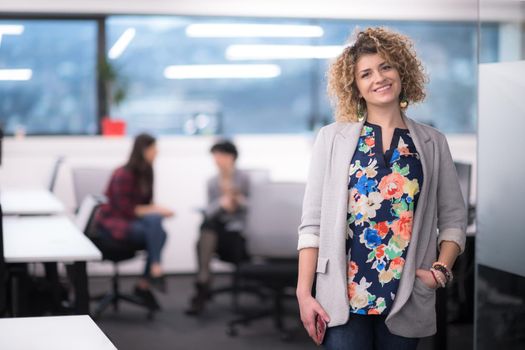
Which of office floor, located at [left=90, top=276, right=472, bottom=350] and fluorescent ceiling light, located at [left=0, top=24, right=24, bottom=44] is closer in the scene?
office floor, located at [left=90, top=276, right=472, bottom=350]

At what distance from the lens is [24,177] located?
23.2 feet

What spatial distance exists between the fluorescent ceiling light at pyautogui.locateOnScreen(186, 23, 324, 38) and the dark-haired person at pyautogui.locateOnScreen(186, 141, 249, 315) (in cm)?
173

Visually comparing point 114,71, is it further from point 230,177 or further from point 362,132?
point 362,132

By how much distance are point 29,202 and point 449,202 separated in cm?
382

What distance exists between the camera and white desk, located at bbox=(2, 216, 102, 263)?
139 inches

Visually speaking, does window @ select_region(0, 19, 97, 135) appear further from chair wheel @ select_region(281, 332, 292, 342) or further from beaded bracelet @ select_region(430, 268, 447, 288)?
beaded bracelet @ select_region(430, 268, 447, 288)

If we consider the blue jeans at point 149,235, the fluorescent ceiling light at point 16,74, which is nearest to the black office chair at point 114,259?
the blue jeans at point 149,235

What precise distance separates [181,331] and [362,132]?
3500mm

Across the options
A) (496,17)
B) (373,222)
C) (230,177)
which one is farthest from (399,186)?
(230,177)

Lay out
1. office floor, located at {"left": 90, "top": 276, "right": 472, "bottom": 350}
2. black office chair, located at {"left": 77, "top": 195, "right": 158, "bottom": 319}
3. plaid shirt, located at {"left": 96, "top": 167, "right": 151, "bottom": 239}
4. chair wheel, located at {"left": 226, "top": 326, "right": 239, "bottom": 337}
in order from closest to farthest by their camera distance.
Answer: office floor, located at {"left": 90, "top": 276, "right": 472, "bottom": 350} < chair wheel, located at {"left": 226, "top": 326, "right": 239, "bottom": 337} < black office chair, located at {"left": 77, "top": 195, "right": 158, "bottom": 319} < plaid shirt, located at {"left": 96, "top": 167, "right": 151, "bottom": 239}

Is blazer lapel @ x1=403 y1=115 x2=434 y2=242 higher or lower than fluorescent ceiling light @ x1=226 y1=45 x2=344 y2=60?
lower

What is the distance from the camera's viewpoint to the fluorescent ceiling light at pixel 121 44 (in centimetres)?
748

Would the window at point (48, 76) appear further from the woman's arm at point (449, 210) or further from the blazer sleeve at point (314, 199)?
the woman's arm at point (449, 210)

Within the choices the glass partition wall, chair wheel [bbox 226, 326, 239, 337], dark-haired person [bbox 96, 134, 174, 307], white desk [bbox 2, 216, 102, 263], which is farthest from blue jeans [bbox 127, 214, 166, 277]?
the glass partition wall
